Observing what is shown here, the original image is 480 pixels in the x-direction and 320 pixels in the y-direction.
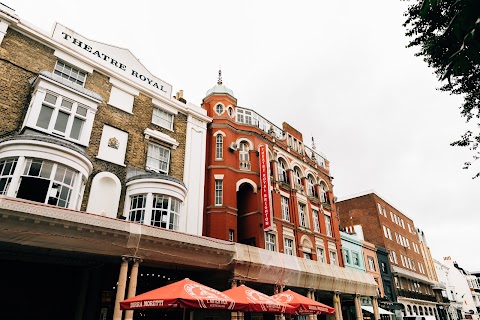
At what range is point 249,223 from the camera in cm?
2214

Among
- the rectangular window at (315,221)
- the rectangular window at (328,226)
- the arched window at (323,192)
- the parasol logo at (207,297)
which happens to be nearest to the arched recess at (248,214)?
the rectangular window at (315,221)

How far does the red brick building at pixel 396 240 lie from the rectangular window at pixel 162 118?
3341cm

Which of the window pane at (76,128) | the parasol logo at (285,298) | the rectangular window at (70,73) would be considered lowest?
the parasol logo at (285,298)

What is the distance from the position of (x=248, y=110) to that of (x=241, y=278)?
14.2 metres

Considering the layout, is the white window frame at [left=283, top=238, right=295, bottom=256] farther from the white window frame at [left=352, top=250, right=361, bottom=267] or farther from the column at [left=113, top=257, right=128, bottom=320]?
the column at [left=113, top=257, right=128, bottom=320]

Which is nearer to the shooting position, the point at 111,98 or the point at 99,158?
the point at 99,158

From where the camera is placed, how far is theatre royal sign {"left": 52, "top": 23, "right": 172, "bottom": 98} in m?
17.6

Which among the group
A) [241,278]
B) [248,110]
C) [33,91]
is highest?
[248,110]

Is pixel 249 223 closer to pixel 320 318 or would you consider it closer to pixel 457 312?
pixel 320 318

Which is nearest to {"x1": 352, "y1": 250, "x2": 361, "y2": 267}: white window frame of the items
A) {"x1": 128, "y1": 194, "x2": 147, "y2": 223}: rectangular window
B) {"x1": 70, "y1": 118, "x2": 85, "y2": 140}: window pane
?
{"x1": 128, "y1": 194, "x2": 147, "y2": 223}: rectangular window

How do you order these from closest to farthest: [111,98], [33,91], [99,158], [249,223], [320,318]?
1. [33,91]
2. [99,158]
3. [111,98]
4. [249,223]
5. [320,318]

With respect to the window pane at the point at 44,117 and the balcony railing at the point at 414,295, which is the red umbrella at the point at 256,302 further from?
the balcony railing at the point at 414,295

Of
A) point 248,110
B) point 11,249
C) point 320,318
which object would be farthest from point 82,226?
point 320,318

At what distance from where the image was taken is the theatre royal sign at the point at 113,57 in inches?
693
